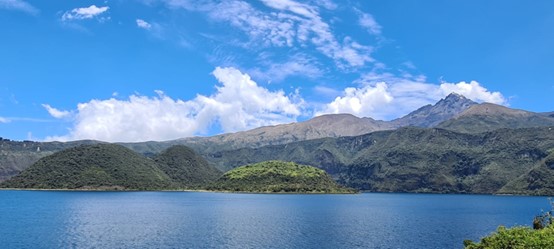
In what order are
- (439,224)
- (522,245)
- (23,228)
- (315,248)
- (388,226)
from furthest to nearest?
1. (439,224)
2. (388,226)
3. (23,228)
4. (315,248)
5. (522,245)

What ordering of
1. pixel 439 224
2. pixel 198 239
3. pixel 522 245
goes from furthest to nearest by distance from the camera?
pixel 439 224 → pixel 198 239 → pixel 522 245

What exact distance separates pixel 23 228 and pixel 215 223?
60.1 metres

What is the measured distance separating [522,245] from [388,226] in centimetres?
10898

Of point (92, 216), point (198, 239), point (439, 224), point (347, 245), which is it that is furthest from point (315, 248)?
point (92, 216)

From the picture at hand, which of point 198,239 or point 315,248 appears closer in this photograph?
point 315,248

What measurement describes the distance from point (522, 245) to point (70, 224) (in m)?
140

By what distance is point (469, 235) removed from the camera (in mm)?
145625

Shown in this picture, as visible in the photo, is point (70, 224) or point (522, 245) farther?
point (70, 224)

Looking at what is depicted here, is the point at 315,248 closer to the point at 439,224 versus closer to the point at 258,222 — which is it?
the point at 258,222

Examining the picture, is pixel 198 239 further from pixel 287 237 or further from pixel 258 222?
pixel 258 222

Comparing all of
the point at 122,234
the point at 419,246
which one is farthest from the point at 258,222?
the point at 419,246

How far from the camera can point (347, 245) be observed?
395ft

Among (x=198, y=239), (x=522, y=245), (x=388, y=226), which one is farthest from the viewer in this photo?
(x=388, y=226)

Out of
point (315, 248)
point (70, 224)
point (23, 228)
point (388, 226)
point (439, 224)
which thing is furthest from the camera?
point (439, 224)
